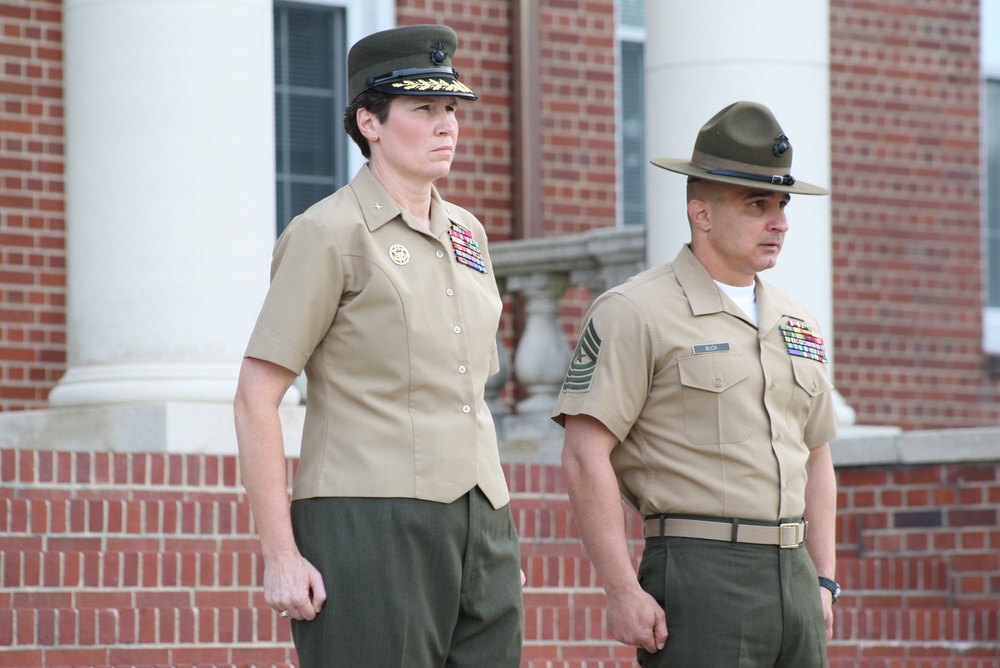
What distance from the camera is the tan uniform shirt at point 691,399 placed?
389cm

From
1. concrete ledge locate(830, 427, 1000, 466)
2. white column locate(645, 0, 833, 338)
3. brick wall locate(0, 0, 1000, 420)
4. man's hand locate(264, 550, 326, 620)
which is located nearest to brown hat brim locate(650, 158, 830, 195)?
man's hand locate(264, 550, 326, 620)

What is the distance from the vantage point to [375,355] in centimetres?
343

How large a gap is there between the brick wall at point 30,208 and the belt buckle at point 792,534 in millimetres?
5396

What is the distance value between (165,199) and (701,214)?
3.11 metres

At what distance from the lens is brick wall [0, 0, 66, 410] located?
8508mm

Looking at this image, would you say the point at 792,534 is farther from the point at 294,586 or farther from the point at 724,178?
the point at 294,586

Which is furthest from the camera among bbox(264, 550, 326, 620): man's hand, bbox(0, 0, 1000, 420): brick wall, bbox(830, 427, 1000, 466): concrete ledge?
bbox(0, 0, 1000, 420): brick wall

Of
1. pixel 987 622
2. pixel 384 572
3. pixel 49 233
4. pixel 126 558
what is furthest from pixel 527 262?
pixel 384 572

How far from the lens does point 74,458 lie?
5.88 meters

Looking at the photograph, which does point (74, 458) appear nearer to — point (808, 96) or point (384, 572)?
point (384, 572)

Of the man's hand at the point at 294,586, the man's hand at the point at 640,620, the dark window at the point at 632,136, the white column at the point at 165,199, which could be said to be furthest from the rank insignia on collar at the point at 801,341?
the dark window at the point at 632,136

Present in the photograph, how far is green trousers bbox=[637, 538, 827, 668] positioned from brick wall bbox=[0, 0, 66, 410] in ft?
17.5

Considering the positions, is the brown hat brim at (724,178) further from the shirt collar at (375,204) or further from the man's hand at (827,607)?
the man's hand at (827,607)

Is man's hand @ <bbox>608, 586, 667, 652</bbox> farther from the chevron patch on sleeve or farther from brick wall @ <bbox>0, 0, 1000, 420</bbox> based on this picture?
brick wall @ <bbox>0, 0, 1000, 420</bbox>
